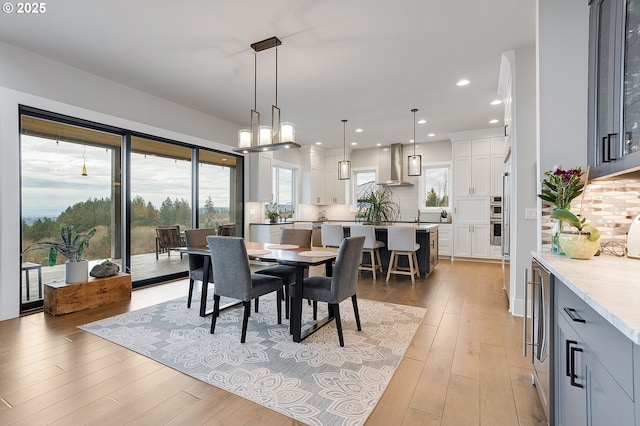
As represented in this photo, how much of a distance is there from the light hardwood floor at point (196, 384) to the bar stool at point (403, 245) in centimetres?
157

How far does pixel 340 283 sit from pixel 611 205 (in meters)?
1.82

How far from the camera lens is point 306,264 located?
2510 millimetres

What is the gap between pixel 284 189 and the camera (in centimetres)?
766

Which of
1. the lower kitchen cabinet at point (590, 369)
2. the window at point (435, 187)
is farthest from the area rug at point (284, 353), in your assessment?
the window at point (435, 187)

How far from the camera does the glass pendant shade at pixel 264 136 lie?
3244mm

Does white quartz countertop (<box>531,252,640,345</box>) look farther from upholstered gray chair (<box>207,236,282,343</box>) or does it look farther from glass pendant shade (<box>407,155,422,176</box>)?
glass pendant shade (<box>407,155,422,176</box>)

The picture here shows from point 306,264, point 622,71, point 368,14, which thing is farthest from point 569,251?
point 368,14

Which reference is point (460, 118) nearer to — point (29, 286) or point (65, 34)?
point (65, 34)

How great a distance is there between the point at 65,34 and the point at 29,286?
2.73 meters

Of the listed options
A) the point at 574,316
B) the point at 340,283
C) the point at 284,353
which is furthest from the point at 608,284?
the point at 284,353

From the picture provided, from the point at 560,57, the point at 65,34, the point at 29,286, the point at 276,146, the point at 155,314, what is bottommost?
the point at 155,314

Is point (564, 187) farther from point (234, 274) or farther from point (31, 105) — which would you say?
point (31, 105)

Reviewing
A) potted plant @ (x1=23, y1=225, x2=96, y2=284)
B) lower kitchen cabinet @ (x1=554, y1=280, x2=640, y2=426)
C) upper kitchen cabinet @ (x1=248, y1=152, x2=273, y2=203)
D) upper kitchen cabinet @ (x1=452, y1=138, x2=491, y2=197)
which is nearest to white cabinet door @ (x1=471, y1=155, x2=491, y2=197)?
upper kitchen cabinet @ (x1=452, y1=138, x2=491, y2=197)

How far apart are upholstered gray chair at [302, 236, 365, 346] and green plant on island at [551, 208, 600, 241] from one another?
1.35 meters
